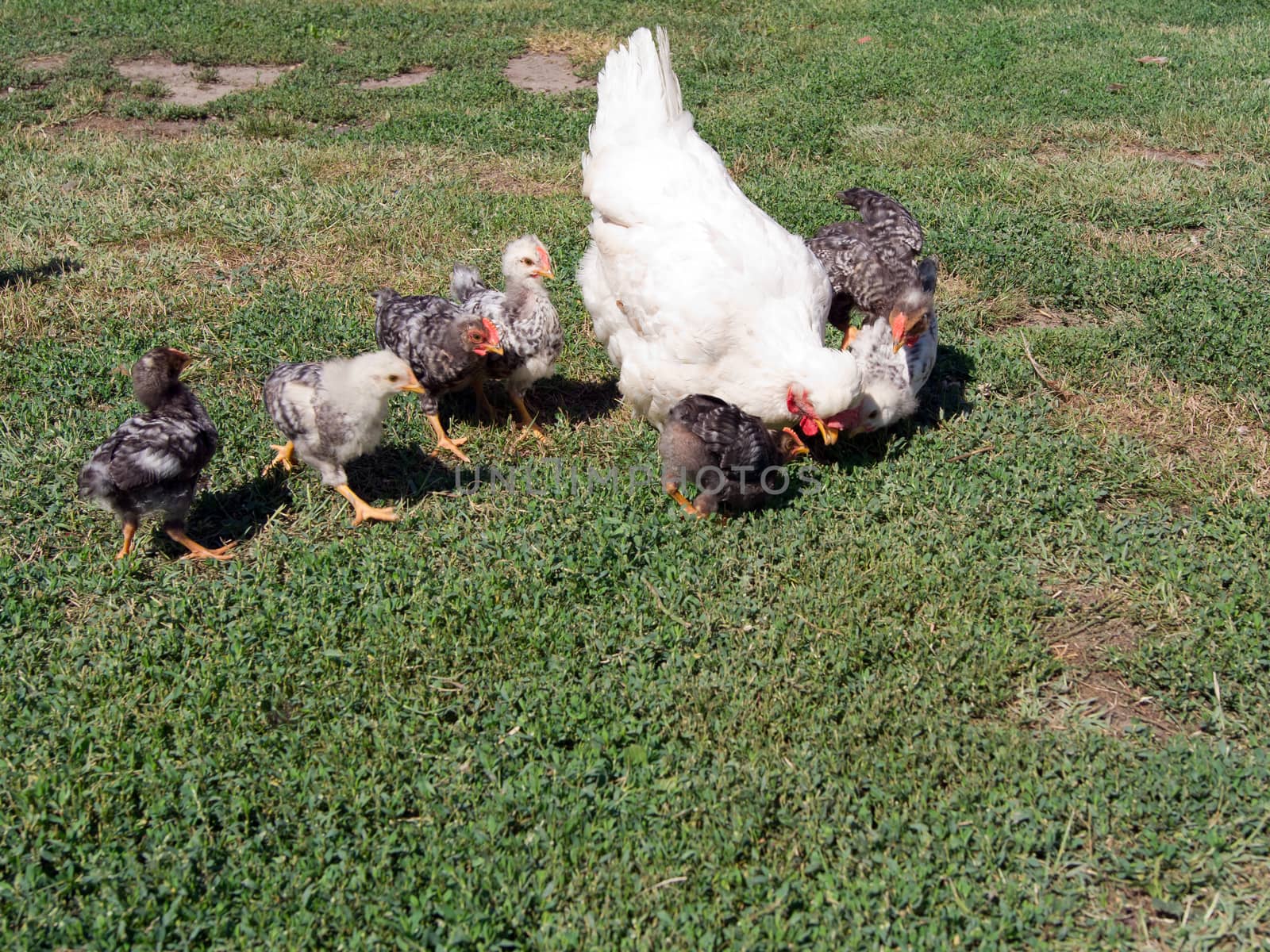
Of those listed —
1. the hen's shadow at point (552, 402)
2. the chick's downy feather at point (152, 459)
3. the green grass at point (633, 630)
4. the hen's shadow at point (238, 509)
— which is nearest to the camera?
the green grass at point (633, 630)

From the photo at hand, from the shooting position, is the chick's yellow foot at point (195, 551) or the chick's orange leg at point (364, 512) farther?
the chick's orange leg at point (364, 512)

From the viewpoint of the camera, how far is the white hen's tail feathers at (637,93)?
6246 millimetres

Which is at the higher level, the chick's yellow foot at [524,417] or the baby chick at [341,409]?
the baby chick at [341,409]

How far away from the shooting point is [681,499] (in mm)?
5426

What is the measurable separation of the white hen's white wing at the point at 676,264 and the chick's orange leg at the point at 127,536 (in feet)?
8.77

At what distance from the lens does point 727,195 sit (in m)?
5.94

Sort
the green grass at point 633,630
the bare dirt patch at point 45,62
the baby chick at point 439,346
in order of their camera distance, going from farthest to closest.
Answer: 1. the bare dirt patch at point 45,62
2. the baby chick at point 439,346
3. the green grass at point 633,630

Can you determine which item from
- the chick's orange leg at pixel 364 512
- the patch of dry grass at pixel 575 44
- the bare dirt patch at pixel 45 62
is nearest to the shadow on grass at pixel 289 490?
the chick's orange leg at pixel 364 512

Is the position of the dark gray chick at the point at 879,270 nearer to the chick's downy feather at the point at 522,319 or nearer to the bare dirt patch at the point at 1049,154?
the chick's downy feather at the point at 522,319

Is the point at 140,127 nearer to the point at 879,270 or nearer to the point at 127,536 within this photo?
the point at 127,536

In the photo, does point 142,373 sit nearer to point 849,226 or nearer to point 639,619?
point 639,619

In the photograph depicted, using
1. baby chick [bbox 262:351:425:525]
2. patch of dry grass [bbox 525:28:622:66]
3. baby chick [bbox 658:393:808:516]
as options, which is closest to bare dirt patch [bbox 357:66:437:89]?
patch of dry grass [bbox 525:28:622:66]

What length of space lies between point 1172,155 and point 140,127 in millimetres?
10360

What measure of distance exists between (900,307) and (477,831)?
3803mm
